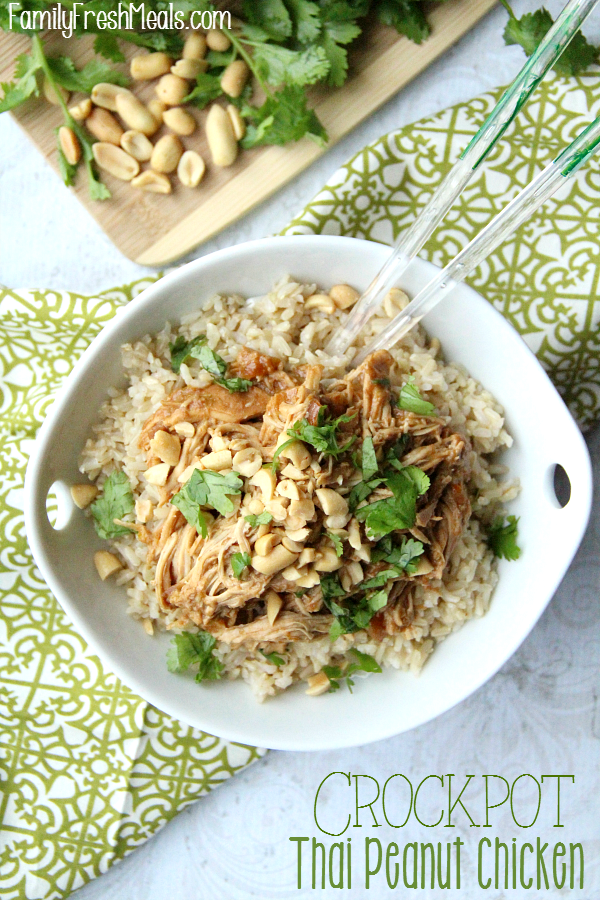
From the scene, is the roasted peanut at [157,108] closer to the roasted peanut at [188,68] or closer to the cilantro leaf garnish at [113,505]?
the roasted peanut at [188,68]

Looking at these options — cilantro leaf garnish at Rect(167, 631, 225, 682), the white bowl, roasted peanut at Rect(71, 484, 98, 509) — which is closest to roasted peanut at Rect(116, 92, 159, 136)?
the white bowl

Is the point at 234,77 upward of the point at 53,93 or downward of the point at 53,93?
downward

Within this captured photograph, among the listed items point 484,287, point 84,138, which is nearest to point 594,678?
point 484,287

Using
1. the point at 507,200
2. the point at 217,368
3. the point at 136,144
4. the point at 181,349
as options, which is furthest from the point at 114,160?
the point at 507,200

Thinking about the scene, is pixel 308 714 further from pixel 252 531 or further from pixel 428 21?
pixel 428 21

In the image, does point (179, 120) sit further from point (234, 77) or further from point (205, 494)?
point (205, 494)

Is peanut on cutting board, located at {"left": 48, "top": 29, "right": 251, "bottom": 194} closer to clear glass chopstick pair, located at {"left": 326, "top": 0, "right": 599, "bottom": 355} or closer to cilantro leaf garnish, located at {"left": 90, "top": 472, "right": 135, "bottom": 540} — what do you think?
clear glass chopstick pair, located at {"left": 326, "top": 0, "right": 599, "bottom": 355}
